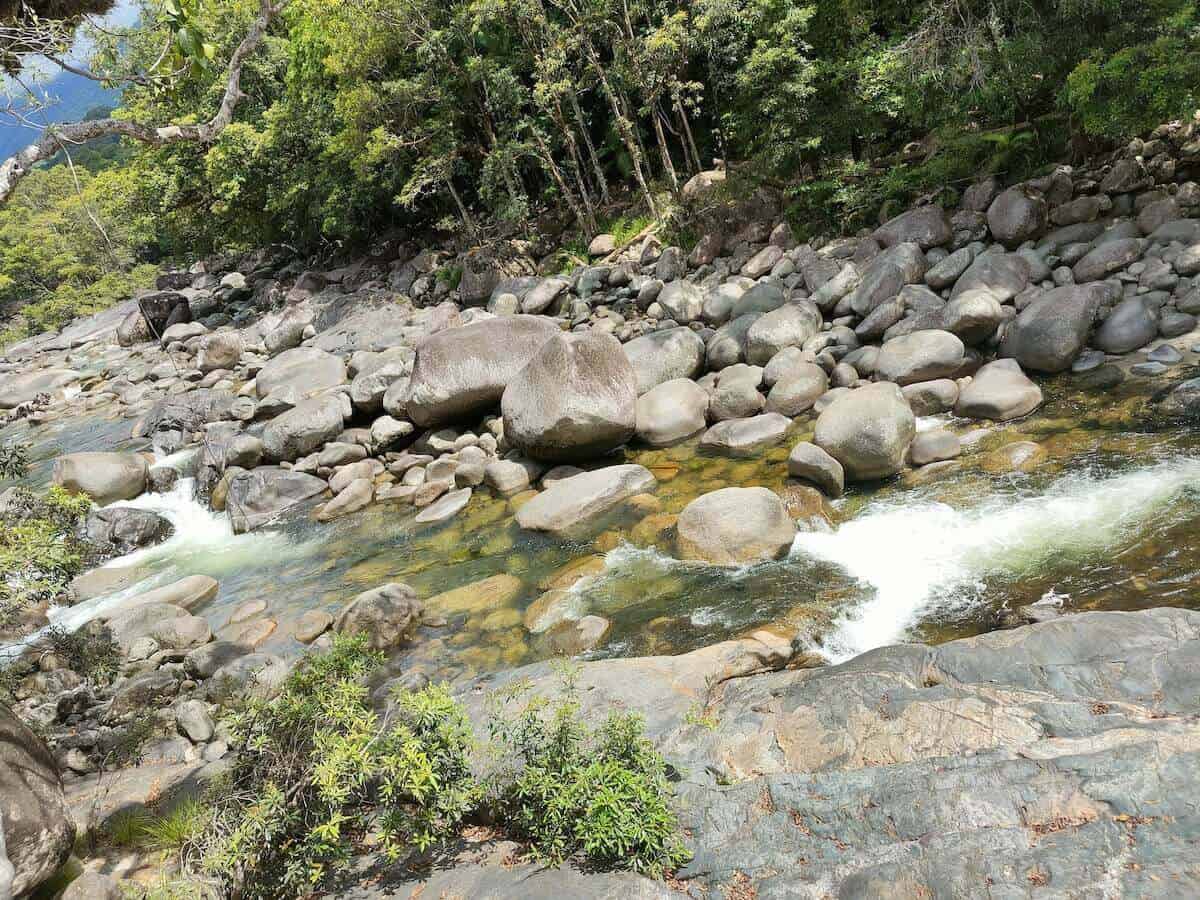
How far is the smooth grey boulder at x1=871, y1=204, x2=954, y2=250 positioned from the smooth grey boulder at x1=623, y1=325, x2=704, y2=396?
4706mm

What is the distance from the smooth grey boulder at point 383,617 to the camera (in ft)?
27.5

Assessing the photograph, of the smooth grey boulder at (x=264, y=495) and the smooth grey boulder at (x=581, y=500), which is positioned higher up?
the smooth grey boulder at (x=264, y=495)

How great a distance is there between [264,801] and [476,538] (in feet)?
22.3

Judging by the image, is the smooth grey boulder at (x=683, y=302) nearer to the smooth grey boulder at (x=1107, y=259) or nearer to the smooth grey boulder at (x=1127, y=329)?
the smooth grey boulder at (x=1107, y=259)

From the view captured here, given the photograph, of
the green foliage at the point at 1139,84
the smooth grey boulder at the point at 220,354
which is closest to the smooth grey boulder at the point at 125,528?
the smooth grey boulder at the point at 220,354

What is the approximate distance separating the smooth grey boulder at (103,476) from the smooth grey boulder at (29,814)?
1101 cm

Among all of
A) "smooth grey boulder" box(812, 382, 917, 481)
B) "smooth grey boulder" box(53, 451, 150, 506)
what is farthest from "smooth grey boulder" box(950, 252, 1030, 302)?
"smooth grey boulder" box(53, 451, 150, 506)

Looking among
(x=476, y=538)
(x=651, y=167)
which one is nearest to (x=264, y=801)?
(x=476, y=538)

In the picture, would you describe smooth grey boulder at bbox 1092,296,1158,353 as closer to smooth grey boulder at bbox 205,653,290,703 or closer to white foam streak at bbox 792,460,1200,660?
white foam streak at bbox 792,460,1200,660

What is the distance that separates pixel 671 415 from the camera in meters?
12.1

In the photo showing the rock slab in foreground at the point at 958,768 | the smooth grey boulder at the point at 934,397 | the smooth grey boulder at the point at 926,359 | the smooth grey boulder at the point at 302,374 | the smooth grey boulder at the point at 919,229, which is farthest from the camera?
the smooth grey boulder at the point at 302,374

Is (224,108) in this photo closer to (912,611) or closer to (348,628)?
(348,628)

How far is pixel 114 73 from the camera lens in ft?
17.2

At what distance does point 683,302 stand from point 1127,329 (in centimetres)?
881
